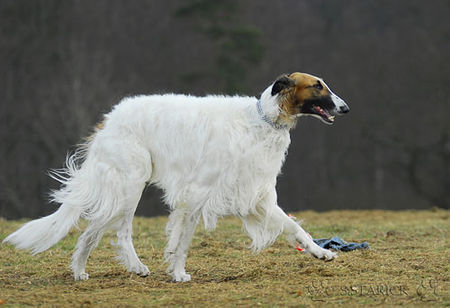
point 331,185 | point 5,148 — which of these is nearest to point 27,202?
point 5,148

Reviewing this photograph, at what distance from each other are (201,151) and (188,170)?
0.25 metres

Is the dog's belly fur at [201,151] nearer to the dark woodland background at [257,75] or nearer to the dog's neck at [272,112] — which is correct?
the dog's neck at [272,112]

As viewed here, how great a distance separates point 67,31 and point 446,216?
24.7 m

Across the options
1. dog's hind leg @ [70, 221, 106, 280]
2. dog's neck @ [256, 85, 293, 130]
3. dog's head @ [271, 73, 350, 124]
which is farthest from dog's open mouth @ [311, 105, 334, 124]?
dog's hind leg @ [70, 221, 106, 280]

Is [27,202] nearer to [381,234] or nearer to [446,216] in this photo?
[446,216]

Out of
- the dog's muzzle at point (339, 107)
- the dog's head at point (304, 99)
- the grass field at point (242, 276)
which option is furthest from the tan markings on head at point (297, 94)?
the grass field at point (242, 276)

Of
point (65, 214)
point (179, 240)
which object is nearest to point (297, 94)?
point (179, 240)

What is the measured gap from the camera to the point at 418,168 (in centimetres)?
3466

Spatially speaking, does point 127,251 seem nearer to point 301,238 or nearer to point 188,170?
point 188,170

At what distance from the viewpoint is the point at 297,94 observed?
7.93 m

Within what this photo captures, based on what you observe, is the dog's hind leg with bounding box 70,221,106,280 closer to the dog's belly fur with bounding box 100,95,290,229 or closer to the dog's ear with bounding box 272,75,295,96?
the dog's belly fur with bounding box 100,95,290,229

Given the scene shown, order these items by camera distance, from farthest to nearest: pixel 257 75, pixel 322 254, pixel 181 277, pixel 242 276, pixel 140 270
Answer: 1. pixel 257 75
2. pixel 140 270
3. pixel 242 276
4. pixel 181 277
5. pixel 322 254

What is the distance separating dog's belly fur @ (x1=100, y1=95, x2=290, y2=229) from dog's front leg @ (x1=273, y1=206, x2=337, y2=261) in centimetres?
31

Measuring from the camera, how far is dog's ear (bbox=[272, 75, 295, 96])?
7.87 m
